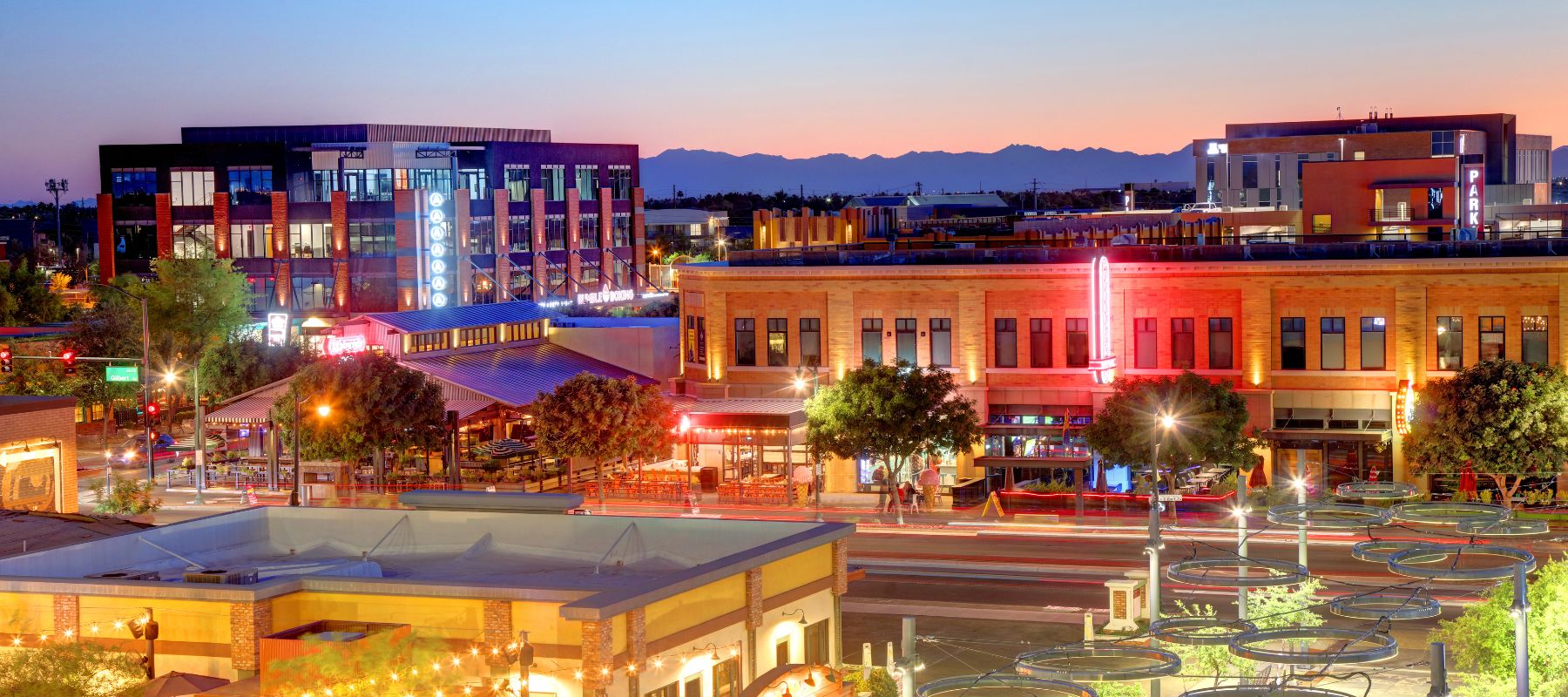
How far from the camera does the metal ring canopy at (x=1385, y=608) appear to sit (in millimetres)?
25000

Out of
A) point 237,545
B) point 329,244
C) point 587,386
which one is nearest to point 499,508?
point 237,545

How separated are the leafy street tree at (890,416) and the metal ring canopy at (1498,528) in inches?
1124

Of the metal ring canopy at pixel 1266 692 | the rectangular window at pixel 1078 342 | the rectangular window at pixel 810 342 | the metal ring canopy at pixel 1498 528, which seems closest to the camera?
the metal ring canopy at pixel 1266 692

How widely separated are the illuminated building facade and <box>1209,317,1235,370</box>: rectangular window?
0.20ft

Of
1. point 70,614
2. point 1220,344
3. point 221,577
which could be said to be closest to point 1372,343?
point 1220,344

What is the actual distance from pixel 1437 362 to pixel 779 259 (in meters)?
23.9

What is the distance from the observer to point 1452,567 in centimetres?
2712

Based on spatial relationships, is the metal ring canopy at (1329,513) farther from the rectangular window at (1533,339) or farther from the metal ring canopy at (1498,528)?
the rectangular window at (1533,339)

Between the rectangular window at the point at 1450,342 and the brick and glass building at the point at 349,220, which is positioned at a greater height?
the brick and glass building at the point at 349,220

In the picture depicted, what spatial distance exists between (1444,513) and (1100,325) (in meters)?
31.6

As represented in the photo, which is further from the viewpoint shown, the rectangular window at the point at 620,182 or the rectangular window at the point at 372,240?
the rectangular window at the point at 620,182

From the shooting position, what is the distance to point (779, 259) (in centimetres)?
6856

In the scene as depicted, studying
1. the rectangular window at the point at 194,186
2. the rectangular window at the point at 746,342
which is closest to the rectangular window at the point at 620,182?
the rectangular window at the point at 194,186

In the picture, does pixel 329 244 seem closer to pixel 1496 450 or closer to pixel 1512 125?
pixel 1496 450
